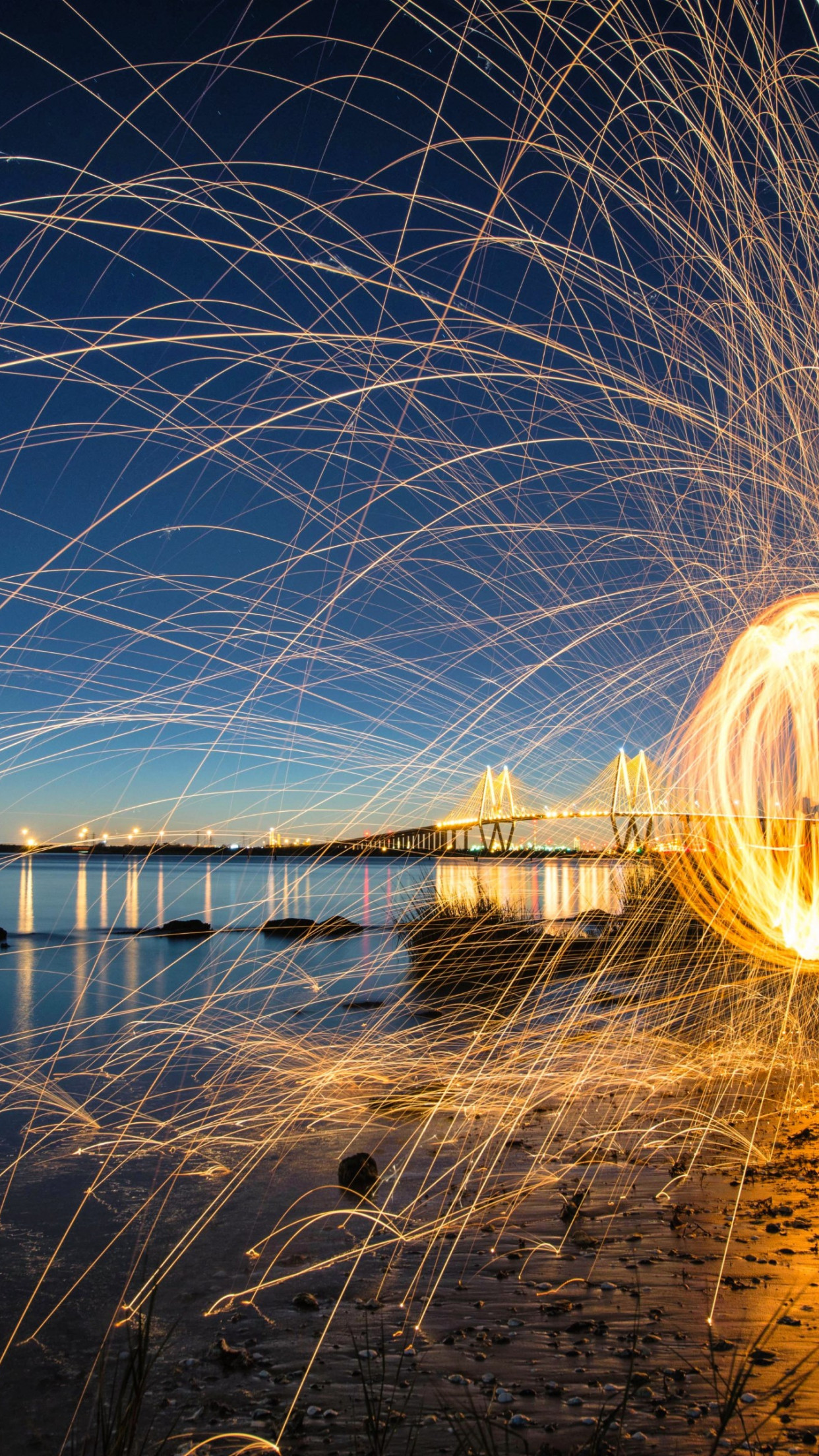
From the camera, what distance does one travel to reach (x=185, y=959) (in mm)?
24438

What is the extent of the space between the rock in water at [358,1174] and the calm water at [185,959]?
1.44 meters

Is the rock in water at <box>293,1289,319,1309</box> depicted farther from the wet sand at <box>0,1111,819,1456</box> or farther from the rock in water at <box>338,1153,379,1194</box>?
the rock in water at <box>338,1153,379,1194</box>

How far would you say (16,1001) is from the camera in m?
17.4

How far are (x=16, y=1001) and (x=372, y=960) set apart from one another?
7.66 metres

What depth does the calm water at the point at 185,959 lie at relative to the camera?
14.9 meters

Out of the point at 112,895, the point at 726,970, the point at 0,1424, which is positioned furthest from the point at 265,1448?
the point at 112,895

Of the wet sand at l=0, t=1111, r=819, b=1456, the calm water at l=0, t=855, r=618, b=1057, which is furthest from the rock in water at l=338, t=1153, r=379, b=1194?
the calm water at l=0, t=855, r=618, b=1057

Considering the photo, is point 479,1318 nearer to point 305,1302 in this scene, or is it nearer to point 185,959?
point 305,1302

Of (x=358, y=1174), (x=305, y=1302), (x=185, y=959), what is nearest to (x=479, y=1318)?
(x=305, y=1302)

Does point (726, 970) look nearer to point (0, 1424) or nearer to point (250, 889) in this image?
point (0, 1424)

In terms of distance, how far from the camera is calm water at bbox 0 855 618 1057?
14852 millimetres

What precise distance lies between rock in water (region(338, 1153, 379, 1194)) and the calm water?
4.74 feet

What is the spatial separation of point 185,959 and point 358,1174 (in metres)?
19.1

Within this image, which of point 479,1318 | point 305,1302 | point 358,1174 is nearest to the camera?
point 479,1318
